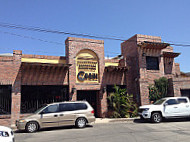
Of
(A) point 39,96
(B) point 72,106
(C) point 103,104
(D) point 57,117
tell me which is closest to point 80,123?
(B) point 72,106

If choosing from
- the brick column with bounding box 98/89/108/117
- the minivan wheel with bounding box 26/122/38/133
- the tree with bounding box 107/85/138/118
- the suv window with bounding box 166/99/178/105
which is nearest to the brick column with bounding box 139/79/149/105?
the tree with bounding box 107/85/138/118

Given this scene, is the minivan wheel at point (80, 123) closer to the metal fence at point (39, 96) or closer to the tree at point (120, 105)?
the metal fence at point (39, 96)

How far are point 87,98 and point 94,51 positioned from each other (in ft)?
14.0

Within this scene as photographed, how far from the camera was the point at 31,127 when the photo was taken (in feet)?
34.0

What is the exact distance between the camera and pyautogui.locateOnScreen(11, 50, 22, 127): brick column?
13.2m

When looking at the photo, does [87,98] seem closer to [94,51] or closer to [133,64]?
[94,51]

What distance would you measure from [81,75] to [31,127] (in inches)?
258

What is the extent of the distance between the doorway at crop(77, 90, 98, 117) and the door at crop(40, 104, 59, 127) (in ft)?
17.1

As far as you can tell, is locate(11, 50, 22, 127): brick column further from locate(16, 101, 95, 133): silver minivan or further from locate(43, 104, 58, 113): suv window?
locate(43, 104, 58, 113): suv window

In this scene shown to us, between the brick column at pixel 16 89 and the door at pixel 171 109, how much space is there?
10561mm

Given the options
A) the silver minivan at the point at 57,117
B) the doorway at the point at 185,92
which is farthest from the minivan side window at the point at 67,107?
the doorway at the point at 185,92

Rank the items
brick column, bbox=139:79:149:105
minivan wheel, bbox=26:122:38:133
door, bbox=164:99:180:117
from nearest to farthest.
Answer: minivan wheel, bbox=26:122:38:133, door, bbox=164:99:180:117, brick column, bbox=139:79:149:105

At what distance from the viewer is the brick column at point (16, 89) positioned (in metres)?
13.2

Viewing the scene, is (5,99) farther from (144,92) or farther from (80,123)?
(144,92)
